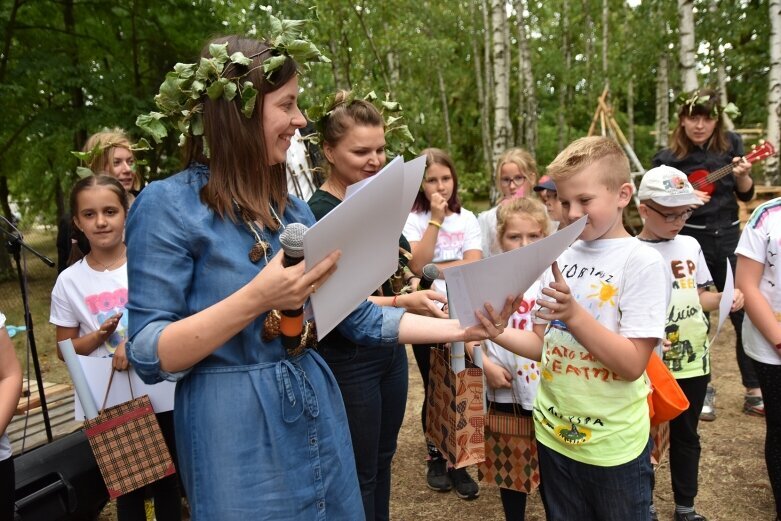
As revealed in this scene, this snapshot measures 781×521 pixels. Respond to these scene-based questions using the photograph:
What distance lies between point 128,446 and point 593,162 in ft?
6.98

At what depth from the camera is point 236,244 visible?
4.77 feet

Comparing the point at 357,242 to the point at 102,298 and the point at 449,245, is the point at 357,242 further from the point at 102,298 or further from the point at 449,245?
the point at 449,245

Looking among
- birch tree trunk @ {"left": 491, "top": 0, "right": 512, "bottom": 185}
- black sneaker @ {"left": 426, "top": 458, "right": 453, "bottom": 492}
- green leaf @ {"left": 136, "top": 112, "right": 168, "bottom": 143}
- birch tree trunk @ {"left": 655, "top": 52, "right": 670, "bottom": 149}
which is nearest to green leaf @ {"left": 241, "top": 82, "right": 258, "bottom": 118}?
green leaf @ {"left": 136, "top": 112, "right": 168, "bottom": 143}

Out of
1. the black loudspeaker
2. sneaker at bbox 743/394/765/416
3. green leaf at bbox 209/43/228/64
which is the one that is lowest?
sneaker at bbox 743/394/765/416

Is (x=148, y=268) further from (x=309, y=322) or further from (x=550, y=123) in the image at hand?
(x=550, y=123)

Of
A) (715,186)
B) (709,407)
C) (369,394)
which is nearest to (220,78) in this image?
(369,394)

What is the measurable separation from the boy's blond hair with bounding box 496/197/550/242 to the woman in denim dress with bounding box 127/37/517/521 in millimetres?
1754

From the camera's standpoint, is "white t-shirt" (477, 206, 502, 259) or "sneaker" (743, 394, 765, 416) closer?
"white t-shirt" (477, 206, 502, 259)

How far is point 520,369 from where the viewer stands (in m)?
2.85

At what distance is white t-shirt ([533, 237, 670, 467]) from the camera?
1880 mm

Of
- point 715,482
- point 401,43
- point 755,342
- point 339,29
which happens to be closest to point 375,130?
point 755,342

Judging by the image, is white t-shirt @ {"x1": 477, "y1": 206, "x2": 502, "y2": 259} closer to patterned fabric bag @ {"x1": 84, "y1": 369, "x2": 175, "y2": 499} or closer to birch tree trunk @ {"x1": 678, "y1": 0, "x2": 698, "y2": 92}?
patterned fabric bag @ {"x1": 84, "y1": 369, "x2": 175, "y2": 499}

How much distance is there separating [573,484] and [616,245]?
2.84ft

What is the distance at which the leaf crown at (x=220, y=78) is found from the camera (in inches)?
57.1
